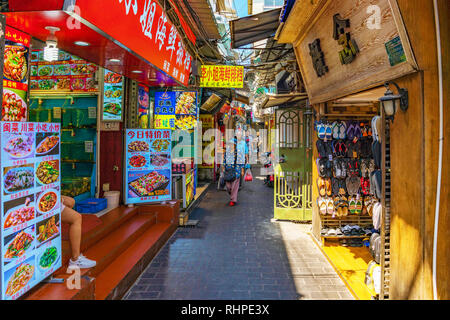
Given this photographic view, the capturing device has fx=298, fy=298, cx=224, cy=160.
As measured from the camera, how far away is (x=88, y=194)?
23.7ft

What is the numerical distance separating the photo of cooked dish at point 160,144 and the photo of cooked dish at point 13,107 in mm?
3421

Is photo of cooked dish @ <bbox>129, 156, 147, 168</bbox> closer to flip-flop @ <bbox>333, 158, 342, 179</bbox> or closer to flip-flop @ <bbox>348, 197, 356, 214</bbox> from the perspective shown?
flip-flop @ <bbox>333, 158, 342, 179</bbox>

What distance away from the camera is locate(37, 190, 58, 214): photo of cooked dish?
3000 mm

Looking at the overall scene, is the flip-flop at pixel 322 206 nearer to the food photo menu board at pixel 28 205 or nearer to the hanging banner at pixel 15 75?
the food photo menu board at pixel 28 205

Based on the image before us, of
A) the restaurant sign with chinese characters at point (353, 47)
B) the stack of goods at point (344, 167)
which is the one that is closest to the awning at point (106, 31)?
the restaurant sign with chinese characters at point (353, 47)

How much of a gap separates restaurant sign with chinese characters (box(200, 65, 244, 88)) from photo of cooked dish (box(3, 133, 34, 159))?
258 inches

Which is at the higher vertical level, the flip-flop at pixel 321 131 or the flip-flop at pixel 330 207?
the flip-flop at pixel 321 131

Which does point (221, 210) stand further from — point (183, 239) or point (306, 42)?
point (306, 42)

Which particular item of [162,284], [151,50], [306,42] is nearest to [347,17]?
[306,42]

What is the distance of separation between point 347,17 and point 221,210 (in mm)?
6911

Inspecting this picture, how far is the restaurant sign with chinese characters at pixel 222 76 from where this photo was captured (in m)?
8.74

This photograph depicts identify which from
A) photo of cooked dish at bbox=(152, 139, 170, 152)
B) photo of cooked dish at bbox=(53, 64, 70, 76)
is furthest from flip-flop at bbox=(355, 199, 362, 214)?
photo of cooked dish at bbox=(53, 64, 70, 76)

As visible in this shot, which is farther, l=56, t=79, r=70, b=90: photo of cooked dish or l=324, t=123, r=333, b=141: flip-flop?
l=56, t=79, r=70, b=90: photo of cooked dish

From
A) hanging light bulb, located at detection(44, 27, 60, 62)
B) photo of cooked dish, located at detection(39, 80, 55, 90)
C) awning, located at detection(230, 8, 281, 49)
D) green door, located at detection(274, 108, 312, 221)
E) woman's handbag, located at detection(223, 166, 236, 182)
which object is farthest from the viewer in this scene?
woman's handbag, located at detection(223, 166, 236, 182)
